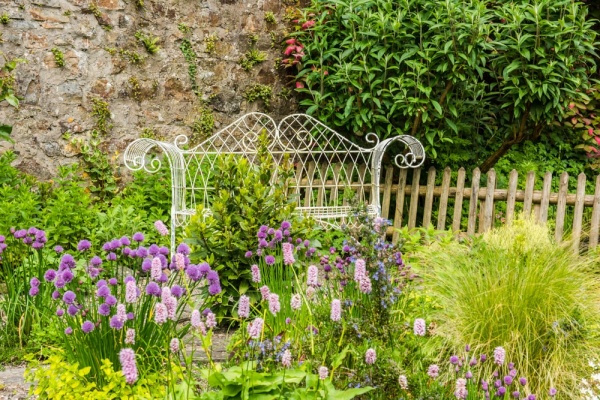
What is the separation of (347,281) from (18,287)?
1.65 metres

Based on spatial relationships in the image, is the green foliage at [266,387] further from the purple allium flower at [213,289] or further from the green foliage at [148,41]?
the green foliage at [148,41]

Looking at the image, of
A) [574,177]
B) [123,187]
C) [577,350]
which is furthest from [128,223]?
[574,177]

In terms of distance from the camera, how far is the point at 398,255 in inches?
112

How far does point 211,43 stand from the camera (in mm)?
6324

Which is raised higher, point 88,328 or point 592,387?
point 88,328

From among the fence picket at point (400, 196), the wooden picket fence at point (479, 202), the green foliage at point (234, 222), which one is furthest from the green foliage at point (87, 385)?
the fence picket at point (400, 196)

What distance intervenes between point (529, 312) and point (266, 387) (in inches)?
57.8

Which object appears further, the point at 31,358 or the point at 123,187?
the point at 123,187

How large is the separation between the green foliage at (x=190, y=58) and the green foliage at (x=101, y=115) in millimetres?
819

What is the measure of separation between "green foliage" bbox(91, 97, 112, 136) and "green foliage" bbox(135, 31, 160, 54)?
62 centimetres

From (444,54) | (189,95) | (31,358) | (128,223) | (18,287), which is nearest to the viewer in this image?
(31,358)

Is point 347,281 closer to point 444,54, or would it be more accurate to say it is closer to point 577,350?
point 577,350

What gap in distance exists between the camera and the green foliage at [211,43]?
6.32 meters

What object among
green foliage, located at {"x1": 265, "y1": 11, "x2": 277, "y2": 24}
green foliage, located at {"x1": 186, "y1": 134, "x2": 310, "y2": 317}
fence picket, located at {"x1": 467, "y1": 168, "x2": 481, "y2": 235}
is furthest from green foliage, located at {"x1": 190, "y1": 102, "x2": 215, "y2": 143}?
green foliage, located at {"x1": 186, "y1": 134, "x2": 310, "y2": 317}
